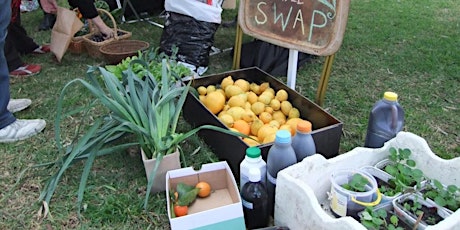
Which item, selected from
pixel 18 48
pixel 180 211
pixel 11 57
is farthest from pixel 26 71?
pixel 180 211

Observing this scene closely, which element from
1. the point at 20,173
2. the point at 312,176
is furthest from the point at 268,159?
the point at 20,173

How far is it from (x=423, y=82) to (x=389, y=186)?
1435 mm

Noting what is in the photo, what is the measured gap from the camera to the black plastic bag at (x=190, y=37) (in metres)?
2.66

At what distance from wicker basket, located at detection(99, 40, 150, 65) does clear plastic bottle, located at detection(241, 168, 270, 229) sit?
1722mm

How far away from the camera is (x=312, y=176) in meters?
1.36

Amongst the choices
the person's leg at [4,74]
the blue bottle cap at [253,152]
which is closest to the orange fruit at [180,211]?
the blue bottle cap at [253,152]

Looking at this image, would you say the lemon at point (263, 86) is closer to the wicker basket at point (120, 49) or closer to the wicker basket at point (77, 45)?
the wicker basket at point (120, 49)

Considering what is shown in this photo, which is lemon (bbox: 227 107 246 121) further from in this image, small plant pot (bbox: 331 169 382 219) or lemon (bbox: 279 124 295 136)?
small plant pot (bbox: 331 169 382 219)

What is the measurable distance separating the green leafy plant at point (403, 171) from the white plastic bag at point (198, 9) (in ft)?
5.03

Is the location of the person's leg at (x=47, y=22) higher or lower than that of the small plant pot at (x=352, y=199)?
lower

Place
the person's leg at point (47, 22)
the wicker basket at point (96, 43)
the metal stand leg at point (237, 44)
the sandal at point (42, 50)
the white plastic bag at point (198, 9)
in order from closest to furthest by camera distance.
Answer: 1. the metal stand leg at point (237, 44)
2. the white plastic bag at point (198, 9)
3. the wicker basket at point (96, 43)
4. the sandal at point (42, 50)
5. the person's leg at point (47, 22)

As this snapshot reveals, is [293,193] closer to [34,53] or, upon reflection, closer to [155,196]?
[155,196]

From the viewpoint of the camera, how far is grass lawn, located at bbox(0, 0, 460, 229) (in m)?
1.55

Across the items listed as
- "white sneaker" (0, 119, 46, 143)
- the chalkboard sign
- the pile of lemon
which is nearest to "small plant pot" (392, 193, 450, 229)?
the pile of lemon
